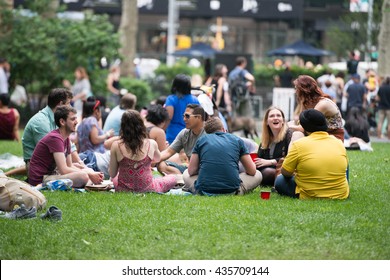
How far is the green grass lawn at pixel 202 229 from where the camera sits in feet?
28.6

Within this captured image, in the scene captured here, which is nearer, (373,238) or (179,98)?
(373,238)

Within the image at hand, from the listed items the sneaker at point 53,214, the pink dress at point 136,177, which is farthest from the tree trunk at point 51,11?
the sneaker at point 53,214

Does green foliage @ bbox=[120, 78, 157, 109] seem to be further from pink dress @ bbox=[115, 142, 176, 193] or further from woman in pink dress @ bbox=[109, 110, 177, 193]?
woman in pink dress @ bbox=[109, 110, 177, 193]

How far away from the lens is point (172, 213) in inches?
421

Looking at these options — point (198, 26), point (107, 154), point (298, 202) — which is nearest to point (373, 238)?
point (298, 202)

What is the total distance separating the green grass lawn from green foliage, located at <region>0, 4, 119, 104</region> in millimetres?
15708

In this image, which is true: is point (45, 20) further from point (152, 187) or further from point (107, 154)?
point (152, 187)

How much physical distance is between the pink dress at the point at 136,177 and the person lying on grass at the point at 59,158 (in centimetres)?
56

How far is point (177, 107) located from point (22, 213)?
5724 millimetres

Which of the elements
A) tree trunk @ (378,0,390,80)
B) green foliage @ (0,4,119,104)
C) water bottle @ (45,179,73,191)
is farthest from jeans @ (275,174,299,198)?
tree trunk @ (378,0,390,80)

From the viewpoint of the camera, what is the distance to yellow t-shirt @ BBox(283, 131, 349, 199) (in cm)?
1134

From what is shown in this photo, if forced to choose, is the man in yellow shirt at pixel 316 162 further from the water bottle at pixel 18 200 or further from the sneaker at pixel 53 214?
the water bottle at pixel 18 200

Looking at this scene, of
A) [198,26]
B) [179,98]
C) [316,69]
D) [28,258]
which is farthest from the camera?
[198,26]

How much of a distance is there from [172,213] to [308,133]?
2.12 m
